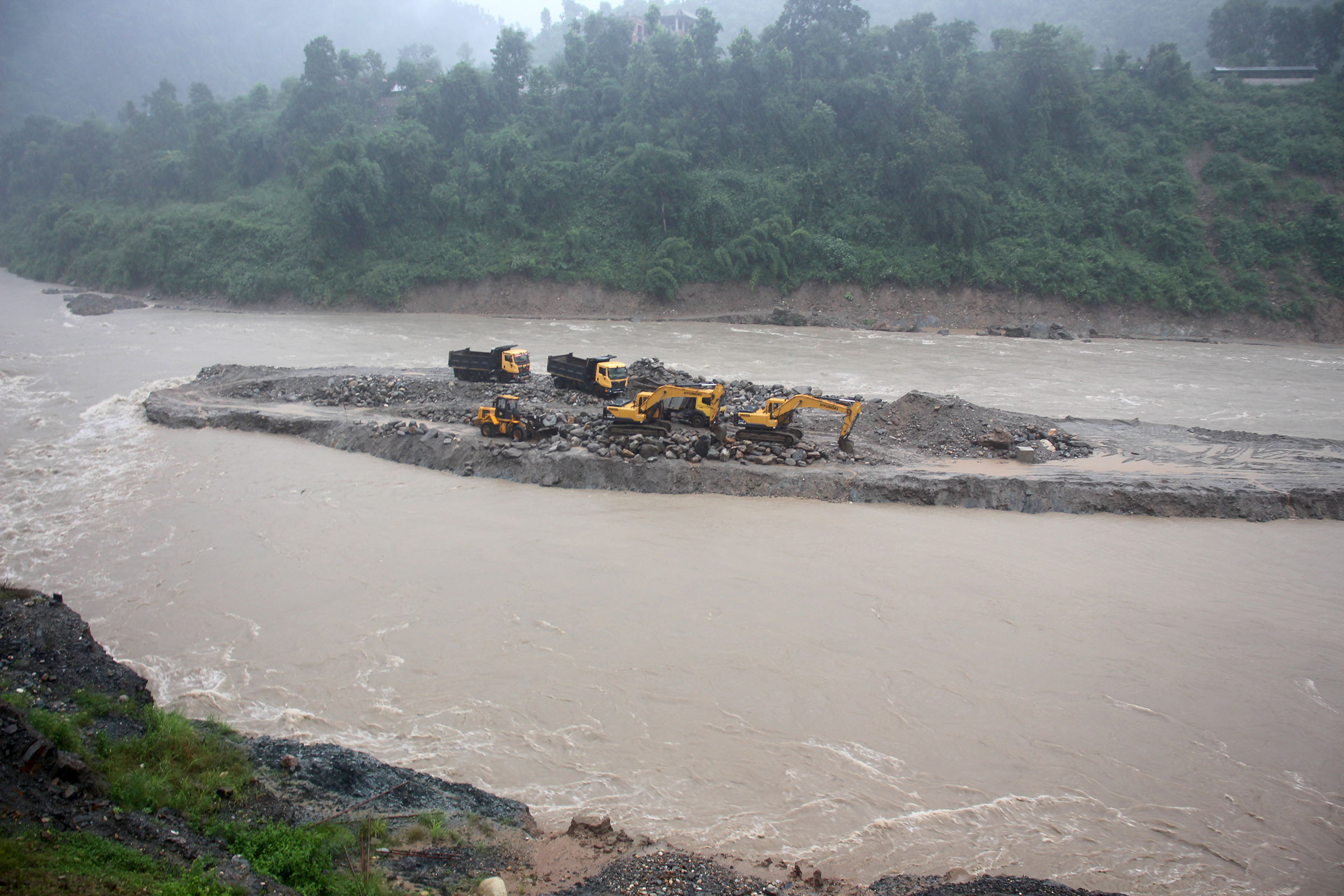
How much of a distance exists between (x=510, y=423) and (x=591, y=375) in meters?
3.82

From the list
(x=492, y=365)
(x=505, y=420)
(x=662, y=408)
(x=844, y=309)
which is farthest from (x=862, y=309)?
(x=505, y=420)

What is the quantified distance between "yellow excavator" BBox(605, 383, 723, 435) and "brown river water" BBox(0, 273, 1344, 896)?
2.01 metres

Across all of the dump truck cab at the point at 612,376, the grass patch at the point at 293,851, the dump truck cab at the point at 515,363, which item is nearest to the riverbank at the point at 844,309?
the dump truck cab at the point at 515,363

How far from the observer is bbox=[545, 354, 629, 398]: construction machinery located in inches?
741

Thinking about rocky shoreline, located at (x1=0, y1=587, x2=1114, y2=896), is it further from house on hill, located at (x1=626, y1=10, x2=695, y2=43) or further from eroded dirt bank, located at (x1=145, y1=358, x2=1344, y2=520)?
house on hill, located at (x1=626, y1=10, x2=695, y2=43)

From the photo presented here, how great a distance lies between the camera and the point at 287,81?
62625mm

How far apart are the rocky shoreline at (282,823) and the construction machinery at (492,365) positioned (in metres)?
14.5

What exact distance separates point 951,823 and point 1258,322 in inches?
1625

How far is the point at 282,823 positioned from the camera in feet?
17.2

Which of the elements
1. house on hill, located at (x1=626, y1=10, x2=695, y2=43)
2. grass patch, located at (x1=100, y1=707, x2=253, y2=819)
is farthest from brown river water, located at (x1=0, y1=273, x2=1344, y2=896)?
house on hill, located at (x1=626, y1=10, x2=695, y2=43)

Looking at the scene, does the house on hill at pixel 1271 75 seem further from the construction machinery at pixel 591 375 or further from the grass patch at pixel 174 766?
the grass patch at pixel 174 766

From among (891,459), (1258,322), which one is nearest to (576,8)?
(1258,322)

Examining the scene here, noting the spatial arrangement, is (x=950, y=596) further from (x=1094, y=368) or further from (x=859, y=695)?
(x=1094, y=368)

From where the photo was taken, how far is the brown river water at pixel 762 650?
21.4ft
